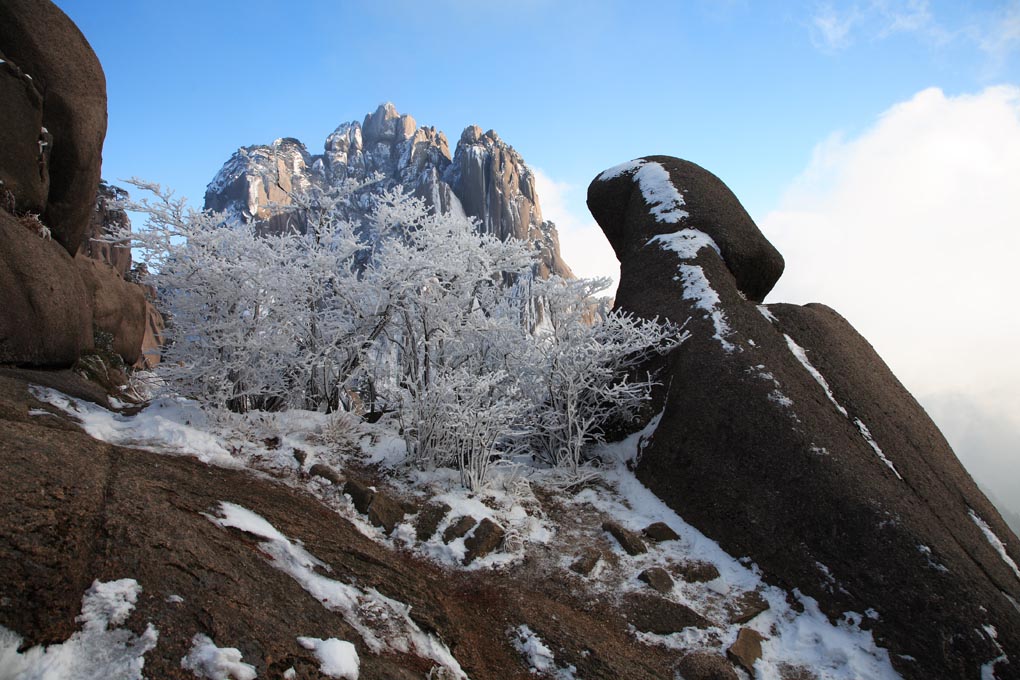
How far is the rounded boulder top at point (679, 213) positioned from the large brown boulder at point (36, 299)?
11015mm

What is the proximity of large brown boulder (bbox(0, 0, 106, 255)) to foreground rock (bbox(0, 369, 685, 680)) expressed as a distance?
470 cm

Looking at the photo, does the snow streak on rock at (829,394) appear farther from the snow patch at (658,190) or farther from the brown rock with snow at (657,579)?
the brown rock with snow at (657,579)

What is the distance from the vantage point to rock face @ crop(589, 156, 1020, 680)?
5914 millimetres

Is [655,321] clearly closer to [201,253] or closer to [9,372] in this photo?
[201,253]

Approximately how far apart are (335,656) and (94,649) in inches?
55.9

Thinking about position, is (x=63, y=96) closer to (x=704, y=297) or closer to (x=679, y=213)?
(x=704, y=297)

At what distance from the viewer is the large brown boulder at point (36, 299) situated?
720cm

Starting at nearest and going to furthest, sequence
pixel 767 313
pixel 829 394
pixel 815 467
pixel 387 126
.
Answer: pixel 815 467 < pixel 829 394 < pixel 767 313 < pixel 387 126

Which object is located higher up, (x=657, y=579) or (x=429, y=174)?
(x=429, y=174)

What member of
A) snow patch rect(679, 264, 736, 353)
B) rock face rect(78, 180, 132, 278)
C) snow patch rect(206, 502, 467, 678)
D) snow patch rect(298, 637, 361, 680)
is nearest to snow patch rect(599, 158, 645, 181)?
snow patch rect(679, 264, 736, 353)

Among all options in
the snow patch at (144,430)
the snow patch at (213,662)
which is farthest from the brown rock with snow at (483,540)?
the snow patch at (213,662)

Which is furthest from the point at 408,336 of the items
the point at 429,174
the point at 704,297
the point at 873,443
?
the point at 429,174

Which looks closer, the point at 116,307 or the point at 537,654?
the point at 537,654

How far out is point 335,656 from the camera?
146 inches
